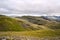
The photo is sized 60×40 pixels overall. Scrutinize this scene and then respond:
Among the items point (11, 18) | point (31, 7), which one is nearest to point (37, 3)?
point (31, 7)

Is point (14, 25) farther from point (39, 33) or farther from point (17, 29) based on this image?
point (39, 33)

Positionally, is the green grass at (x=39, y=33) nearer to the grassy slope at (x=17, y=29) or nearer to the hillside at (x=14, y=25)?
the grassy slope at (x=17, y=29)

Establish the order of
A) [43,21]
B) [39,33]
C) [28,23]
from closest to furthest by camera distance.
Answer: [39,33] → [28,23] → [43,21]

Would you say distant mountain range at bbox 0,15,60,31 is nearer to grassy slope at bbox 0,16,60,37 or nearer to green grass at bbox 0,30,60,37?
grassy slope at bbox 0,16,60,37

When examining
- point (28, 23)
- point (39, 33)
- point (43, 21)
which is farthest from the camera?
point (43, 21)

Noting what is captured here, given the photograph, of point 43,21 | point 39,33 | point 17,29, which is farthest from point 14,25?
point 43,21

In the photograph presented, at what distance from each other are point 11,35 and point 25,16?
0.90 m

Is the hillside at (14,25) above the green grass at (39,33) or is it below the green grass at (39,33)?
above

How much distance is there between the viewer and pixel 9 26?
14.7ft

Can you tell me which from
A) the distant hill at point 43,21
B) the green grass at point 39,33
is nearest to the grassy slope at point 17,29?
the green grass at point 39,33

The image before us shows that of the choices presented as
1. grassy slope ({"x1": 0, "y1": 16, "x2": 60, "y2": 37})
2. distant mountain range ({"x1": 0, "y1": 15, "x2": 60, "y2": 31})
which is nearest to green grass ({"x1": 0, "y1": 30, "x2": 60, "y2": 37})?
grassy slope ({"x1": 0, "y1": 16, "x2": 60, "y2": 37})

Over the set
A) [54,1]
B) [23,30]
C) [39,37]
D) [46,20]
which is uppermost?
[54,1]

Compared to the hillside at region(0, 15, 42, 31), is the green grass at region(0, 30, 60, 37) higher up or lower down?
Result: lower down

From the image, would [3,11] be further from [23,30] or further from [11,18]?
[23,30]
